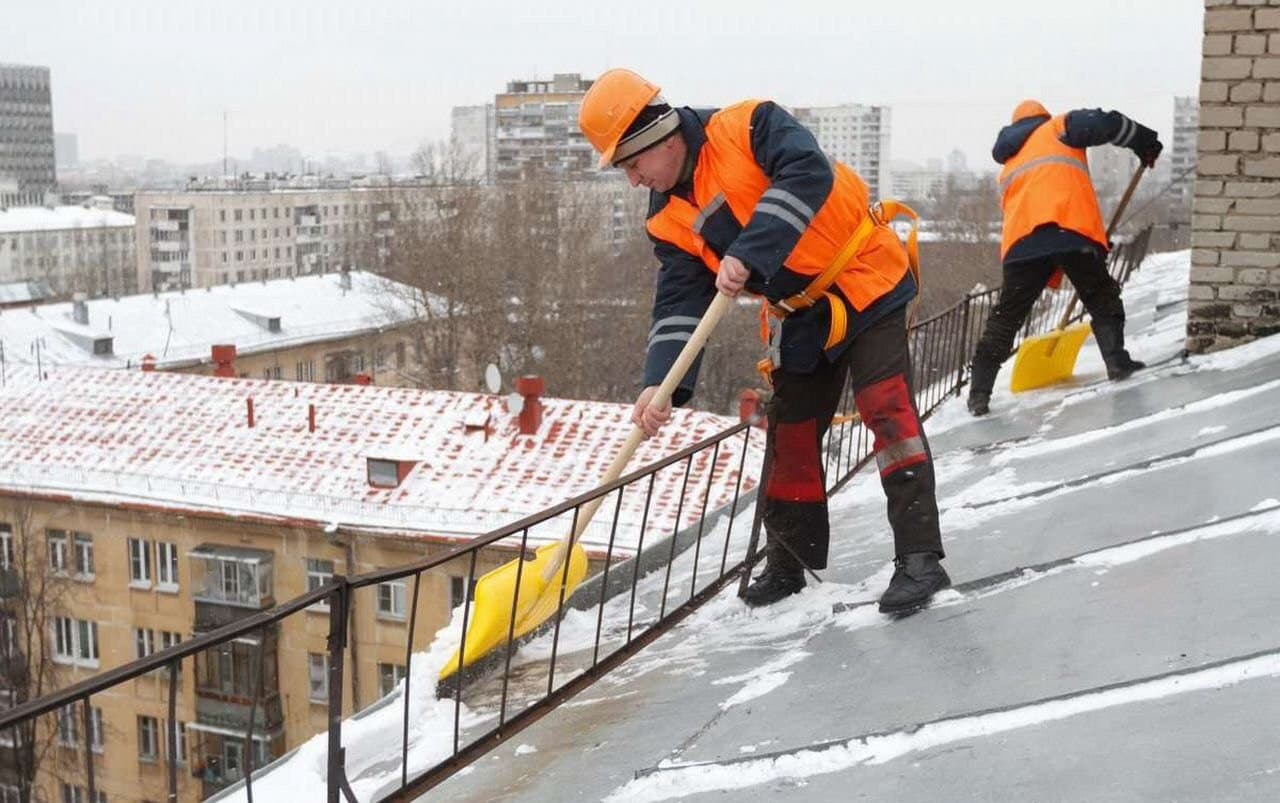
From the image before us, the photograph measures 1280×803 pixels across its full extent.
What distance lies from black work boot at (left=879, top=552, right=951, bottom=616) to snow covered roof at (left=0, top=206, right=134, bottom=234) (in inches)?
3412

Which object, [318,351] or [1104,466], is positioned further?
[318,351]

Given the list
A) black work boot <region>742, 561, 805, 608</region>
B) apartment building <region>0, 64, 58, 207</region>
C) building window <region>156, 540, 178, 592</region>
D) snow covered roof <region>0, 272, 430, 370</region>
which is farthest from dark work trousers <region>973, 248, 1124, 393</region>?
apartment building <region>0, 64, 58, 207</region>

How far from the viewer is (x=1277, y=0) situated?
706cm

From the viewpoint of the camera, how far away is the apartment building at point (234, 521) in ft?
62.5

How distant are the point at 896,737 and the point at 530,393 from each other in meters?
16.7

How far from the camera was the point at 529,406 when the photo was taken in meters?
19.8

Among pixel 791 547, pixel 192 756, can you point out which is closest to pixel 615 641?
pixel 791 547

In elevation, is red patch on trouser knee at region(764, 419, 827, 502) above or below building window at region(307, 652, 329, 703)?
above

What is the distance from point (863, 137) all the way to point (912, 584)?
70737mm

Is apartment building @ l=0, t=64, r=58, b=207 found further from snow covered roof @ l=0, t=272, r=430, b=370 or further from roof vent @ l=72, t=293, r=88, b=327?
roof vent @ l=72, t=293, r=88, b=327

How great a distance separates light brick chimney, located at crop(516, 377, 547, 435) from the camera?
19.7m

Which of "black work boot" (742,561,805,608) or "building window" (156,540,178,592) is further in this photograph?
"building window" (156,540,178,592)

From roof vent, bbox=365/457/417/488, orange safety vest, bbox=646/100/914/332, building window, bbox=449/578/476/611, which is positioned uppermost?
orange safety vest, bbox=646/100/914/332

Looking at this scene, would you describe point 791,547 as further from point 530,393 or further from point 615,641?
point 530,393
